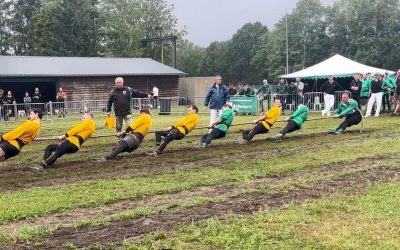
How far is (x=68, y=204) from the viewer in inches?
300

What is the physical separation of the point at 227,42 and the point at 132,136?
89109 mm

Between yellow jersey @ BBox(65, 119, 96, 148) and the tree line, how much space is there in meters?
56.7

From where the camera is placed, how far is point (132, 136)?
12195 mm

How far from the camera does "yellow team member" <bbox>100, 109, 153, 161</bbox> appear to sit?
12070 millimetres

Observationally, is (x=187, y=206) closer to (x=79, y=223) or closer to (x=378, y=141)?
(x=79, y=223)

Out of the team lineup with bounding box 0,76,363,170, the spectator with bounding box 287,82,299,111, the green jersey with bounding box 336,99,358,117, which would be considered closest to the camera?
the team lineup with bounding box 0,76,363,170

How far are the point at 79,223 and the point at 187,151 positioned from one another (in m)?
6.95

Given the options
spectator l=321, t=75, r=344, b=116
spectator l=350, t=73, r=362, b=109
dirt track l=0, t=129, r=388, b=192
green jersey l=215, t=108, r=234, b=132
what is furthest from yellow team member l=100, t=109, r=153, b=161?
spectator l=350, t=73, r=362, b=109

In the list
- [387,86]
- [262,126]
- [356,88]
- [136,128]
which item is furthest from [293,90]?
[136,128]

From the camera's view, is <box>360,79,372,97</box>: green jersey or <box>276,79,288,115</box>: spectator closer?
<box>360,79,372,97</box>: green jersey

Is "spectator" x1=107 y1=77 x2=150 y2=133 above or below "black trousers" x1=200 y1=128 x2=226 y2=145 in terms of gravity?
above

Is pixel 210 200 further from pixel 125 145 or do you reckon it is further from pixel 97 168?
pixel 125 145

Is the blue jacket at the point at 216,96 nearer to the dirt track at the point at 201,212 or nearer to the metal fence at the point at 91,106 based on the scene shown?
the dirt track at the point at 201,212

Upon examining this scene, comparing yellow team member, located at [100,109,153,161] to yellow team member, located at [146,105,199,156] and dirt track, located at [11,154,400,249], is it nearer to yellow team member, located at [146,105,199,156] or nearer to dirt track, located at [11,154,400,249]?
yellow team member, located at [146,105,199,156]
